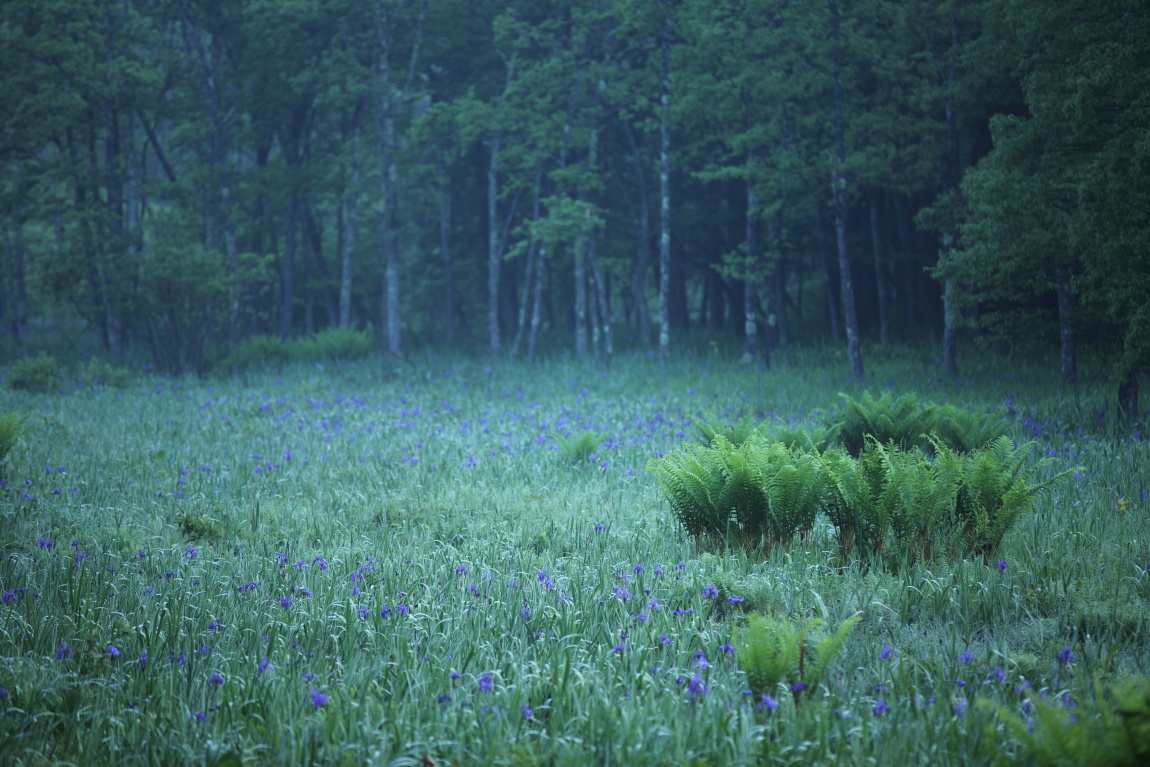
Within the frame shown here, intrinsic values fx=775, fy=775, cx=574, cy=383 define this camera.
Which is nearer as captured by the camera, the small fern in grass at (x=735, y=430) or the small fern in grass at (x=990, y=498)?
the small fern in grass at (x=990, y=498)

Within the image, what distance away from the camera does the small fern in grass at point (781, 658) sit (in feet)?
10.6

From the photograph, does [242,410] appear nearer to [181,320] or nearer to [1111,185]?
[181,320]

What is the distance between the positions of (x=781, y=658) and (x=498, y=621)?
1.47 meters

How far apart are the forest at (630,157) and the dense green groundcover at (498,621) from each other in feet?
14.1

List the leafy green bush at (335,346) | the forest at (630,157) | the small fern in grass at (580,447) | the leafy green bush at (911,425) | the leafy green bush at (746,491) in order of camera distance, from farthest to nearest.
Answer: the leafy green bush at (335,346) < the forest at (630,157) < the small fern in grass at (580,447) < the leafy green bush at (911,425) < the leafy green bush at (746,491)

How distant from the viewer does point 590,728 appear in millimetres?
2971

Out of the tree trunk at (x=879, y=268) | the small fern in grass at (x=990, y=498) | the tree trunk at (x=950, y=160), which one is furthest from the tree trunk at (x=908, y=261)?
the small fern in grass at (x=990, y=498)

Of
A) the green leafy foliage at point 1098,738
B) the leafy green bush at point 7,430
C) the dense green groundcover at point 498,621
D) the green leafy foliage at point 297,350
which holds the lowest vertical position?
the dense green groundcover at point 498,621

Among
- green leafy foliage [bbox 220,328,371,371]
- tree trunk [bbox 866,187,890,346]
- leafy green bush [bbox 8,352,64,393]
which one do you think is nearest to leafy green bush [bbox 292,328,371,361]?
green leafy foliage [bbox 220,328,371,371]

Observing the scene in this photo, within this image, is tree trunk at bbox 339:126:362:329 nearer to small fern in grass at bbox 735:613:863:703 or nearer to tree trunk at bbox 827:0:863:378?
tree trunk at bbox 827:0:863:378

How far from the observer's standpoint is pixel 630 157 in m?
24.7

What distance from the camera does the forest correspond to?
10.8 meters

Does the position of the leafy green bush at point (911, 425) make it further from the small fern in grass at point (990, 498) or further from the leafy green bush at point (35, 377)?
the leafy green bush at point (35, 377)

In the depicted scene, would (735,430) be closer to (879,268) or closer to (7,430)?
(7,430)
